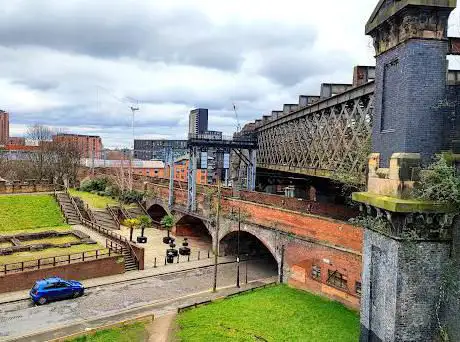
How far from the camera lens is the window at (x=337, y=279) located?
22891 mm

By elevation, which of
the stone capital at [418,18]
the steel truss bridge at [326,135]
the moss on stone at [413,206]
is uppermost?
the stone capital at [418,18]

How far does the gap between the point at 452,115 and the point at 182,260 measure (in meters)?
25.8

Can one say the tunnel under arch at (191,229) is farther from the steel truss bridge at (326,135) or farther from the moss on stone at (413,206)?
the moss on stone at (413,206)

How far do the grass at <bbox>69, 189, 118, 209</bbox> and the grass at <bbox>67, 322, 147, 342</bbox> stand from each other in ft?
95.5

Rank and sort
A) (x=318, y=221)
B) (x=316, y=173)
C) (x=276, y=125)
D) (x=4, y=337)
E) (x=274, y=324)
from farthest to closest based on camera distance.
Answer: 1. (x=276, y=125)
2. (x=316, y=173)
3. (x=318, y=221)
4. (x=274, y=324)
5. (x=4, y=337)

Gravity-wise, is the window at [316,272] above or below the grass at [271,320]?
above

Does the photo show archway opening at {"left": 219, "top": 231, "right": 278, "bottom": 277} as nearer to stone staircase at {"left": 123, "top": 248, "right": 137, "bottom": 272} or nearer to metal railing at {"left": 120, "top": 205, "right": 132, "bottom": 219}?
stone staircase at {"left": 123, "top": 248, "right": 137, "bottom": 272}

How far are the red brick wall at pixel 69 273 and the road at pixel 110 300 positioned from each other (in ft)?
6.02

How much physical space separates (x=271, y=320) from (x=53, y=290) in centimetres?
1164

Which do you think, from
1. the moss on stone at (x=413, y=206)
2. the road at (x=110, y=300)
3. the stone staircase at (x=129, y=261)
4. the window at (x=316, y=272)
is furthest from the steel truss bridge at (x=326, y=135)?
the stone staircase at (x=129, y=261)

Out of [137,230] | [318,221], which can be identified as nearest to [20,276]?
[318,221]

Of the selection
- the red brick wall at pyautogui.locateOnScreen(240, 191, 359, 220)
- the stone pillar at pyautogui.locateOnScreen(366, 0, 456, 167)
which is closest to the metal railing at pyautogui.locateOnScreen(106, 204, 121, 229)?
the red brick wall at pyautogui.locateOnScreen(240, 191, 359, 220)

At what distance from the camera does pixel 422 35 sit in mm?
12445

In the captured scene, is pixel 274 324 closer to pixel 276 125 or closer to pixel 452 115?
pixel 452 115
